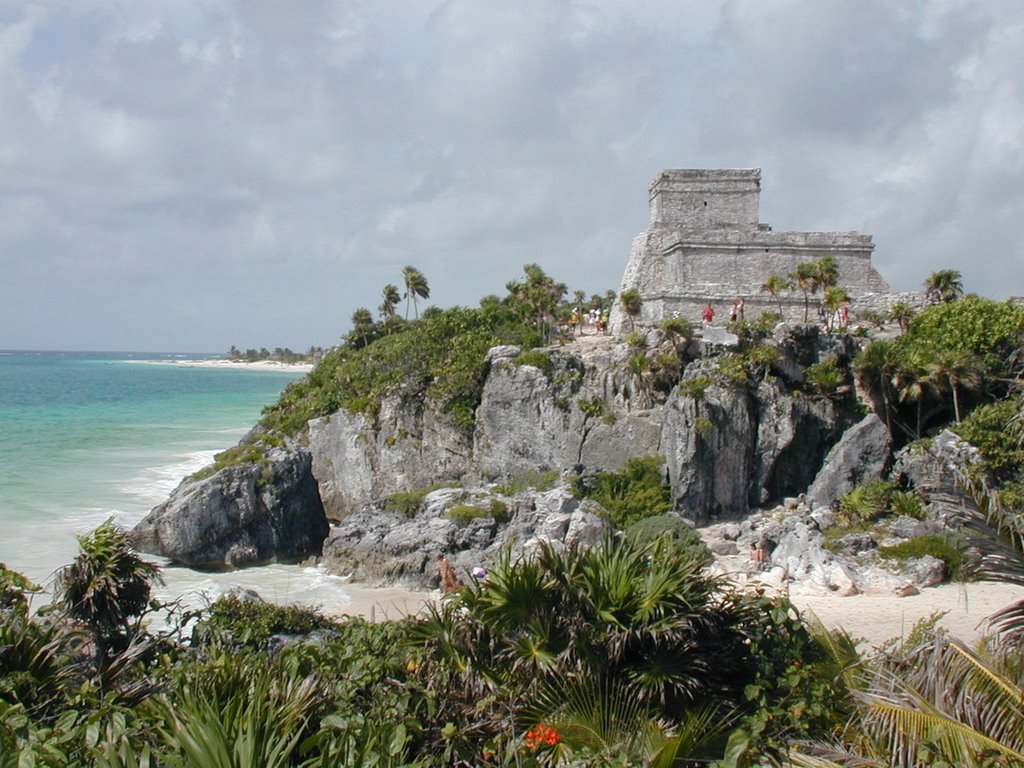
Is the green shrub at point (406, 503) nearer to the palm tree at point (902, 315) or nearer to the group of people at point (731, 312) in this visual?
the group of people at point (731, 312)

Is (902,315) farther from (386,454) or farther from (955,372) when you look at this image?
(386,454)

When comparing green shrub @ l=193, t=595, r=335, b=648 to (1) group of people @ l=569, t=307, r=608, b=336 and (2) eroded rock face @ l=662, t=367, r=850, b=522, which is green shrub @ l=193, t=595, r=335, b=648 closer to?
(2) eroded rock face @ l=662, t=367, r=850, b=522

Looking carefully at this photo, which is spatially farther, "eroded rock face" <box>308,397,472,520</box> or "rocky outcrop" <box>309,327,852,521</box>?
"eroded rock face" <box>308,397,472,520</box>

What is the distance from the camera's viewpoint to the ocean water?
19297 mm

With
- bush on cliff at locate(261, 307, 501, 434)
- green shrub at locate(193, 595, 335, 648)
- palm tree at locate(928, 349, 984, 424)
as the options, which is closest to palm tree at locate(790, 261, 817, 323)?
palm tree at locate(928, 349, 984, 424)

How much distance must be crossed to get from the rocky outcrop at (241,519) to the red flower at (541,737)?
1721cm

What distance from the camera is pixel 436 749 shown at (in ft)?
16.5

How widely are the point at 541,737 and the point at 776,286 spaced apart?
2117 cm

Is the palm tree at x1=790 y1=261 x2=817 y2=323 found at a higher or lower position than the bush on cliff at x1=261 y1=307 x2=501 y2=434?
higher

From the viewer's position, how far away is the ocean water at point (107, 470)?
1930 cm

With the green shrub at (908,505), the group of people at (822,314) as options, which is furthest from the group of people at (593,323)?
the green shrub at (908,505)

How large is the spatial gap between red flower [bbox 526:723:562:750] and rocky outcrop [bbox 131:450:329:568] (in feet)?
56.5

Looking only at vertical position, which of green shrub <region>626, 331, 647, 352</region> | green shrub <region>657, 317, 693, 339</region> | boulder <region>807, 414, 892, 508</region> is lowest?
boulder <region>807, 414, 892, 508</region>

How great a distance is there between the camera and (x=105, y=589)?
24.6ft
